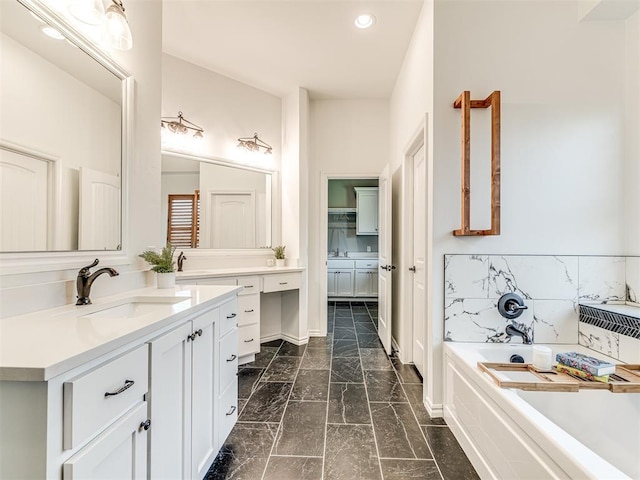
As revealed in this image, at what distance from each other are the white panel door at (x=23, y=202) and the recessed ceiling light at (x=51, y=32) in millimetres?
542

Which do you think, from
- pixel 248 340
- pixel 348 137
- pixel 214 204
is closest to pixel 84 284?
pixel 248 340

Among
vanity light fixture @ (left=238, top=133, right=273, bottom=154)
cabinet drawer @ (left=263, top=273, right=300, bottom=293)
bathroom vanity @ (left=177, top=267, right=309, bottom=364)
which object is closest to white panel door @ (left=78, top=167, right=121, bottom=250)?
bathroom vanity @ (left=177, top=267, right=309, bottom=364)

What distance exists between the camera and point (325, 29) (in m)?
2.50

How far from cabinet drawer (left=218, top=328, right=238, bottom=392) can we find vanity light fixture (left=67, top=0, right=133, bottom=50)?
1.58 meters

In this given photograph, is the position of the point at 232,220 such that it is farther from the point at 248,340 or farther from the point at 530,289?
the point at 530,289

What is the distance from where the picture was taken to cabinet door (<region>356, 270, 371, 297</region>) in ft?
19.0

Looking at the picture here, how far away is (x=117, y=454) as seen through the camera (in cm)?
84

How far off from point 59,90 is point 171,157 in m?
1.63

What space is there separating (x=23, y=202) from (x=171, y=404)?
0.95 m

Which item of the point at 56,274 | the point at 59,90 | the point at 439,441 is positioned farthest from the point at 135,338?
the point at 439,441

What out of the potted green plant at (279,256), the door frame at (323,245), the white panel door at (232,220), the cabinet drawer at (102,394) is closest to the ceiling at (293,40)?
the door frame at (323,245)

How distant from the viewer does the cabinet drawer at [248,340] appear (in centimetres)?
276

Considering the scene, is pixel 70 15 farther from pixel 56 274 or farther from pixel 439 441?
pixel 439 441

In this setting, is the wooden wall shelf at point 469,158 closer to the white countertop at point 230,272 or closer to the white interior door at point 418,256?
the white interior door at point 418,256
